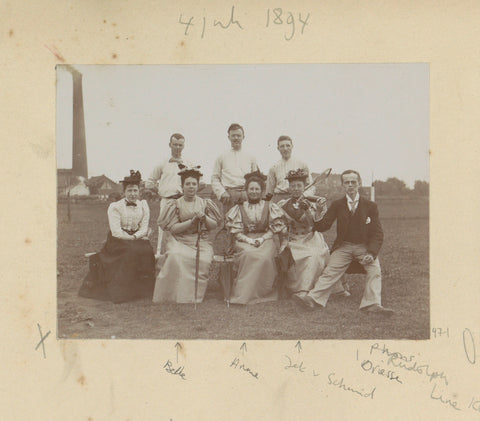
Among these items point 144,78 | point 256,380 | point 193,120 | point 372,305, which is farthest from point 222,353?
point 144,78

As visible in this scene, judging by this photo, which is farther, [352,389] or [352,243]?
[352,243]

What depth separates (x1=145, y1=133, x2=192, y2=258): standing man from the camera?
302 centimetres

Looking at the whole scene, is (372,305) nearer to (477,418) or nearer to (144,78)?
(477,418)

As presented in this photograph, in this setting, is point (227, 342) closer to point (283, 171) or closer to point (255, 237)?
point (255, 237)

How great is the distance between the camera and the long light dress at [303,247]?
10.7 feet

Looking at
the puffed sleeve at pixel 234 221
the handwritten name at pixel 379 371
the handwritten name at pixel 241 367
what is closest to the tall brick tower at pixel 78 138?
the puffed sleeve at pixel 234 221

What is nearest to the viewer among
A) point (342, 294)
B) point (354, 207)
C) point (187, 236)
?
point (342, 294)

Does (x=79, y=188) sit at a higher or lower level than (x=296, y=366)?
higher

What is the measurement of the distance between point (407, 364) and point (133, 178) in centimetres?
207

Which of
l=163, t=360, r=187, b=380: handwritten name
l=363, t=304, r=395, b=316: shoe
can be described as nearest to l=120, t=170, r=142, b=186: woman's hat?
l=163, t=360, r=187, b=380: handwritten name

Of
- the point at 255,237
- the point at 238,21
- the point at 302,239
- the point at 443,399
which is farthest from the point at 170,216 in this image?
the point at 443,399

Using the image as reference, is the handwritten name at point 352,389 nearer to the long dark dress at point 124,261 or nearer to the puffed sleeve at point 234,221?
the puffed sleeve at point 234,221

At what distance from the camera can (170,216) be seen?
11.1 feet

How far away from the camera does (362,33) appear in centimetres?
285
